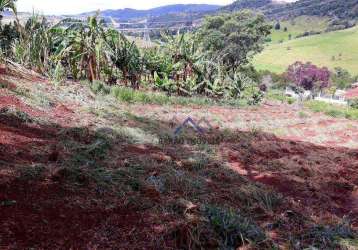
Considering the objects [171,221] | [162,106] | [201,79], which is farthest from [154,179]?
[201,79]

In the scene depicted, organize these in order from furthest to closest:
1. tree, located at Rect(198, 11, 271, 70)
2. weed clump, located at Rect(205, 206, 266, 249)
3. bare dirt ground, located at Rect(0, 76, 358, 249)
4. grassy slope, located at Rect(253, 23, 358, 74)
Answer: grassy slope, located at Rect(253, 23, 358, 74) → tree, located at Rect(198, 11, 271, 70) → weed clump, located at Rect(205, 206, 266, 249) → bare dirt ground, located at Rect(0, 76, 358, 249)

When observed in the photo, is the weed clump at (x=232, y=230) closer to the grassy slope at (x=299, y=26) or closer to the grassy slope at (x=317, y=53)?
the grassy slope at (x=317, y=53)

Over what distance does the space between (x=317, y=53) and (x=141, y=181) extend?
8627cm

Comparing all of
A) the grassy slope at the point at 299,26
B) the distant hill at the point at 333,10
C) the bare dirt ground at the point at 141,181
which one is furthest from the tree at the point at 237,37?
the distant hill at the point at 333,10

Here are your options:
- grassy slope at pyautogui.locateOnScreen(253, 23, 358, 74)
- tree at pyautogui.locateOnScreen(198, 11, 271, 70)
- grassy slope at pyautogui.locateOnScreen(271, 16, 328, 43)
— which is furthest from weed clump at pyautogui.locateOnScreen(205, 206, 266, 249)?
grassy slope at pyautogui.locateOnScreen(271, 16, 328, 43)

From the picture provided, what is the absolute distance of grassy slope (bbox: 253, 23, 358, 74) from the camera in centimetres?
7844

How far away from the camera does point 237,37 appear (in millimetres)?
34750

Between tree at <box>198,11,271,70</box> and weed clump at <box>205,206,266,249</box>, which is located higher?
weed clump at <box>205,206,266,249</box>

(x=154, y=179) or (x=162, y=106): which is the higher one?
(x=154, y=179)

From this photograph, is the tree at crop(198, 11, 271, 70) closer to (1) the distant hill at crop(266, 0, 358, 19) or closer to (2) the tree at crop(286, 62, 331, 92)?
(2) the tree at crop(286, 62, 331, 92)

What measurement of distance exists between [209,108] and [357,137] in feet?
14.8

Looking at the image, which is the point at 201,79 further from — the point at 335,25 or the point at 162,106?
the point at 335,25

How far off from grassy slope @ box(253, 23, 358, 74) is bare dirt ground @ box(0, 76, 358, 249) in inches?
2748

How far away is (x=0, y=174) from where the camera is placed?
147 inches
